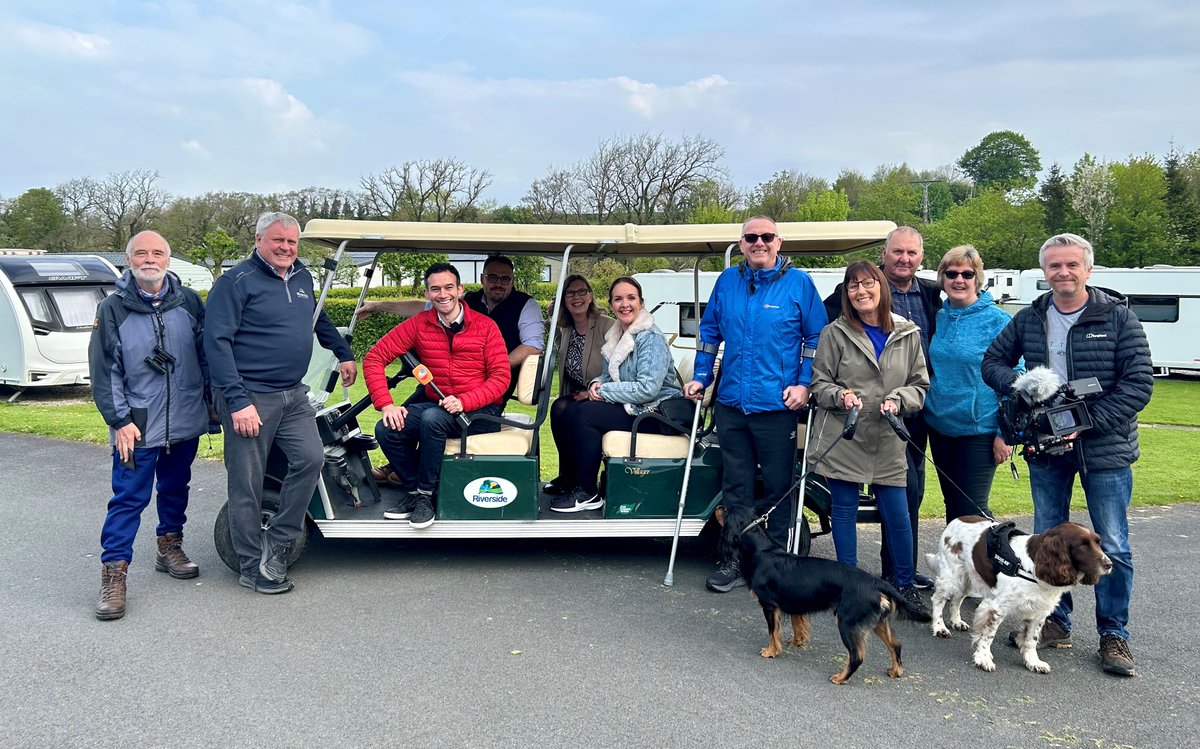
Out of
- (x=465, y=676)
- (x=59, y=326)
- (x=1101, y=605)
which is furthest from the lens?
(x=59, y=326)

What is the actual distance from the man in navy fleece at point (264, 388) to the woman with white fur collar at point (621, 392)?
59.5 inches

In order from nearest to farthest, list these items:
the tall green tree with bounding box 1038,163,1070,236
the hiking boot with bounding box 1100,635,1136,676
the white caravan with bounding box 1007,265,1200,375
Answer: the hiking boot with bounding box 1100,635,1136,676, the white caravan with bounding box 1007,265,1200,375, the tall green tree with bounding box 1038,163,1070,236

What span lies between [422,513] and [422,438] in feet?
1.38

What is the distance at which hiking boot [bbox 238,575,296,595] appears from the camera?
4945 mm

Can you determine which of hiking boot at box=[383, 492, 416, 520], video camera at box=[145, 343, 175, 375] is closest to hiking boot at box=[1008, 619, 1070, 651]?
hiking boot at box=[383, 492, 416, 520]

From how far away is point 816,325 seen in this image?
196 inches

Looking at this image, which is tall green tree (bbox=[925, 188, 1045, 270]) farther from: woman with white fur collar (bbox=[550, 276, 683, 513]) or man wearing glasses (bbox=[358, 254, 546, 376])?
woman with white fur collar (bbox=[550, 276, 683, 513])

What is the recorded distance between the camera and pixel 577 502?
5598mm

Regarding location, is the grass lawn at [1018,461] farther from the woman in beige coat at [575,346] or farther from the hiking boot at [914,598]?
the hiking boot at [914,598]

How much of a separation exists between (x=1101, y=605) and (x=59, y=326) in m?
14.7

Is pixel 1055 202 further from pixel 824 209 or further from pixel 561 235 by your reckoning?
pixel 561 235

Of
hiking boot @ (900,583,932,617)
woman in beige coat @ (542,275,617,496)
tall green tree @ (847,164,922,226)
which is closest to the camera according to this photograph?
hiking boot @ (900,583,932,617)

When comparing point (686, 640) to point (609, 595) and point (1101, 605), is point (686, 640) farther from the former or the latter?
point (1101, 605)

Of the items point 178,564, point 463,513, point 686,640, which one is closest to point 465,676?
point 686,640
